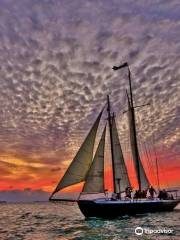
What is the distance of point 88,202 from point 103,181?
4.24 metres

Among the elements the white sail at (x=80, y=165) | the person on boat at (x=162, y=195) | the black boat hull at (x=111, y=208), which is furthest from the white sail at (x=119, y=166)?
Answer: the person on boat at (x=162, y=195)

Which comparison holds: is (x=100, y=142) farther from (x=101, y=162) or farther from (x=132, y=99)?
(x=132, y=99)

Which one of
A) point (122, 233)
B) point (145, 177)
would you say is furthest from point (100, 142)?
point (122, 233)

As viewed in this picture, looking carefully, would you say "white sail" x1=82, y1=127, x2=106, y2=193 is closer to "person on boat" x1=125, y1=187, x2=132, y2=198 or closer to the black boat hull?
the black boat hull

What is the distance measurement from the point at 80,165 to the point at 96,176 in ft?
10.7

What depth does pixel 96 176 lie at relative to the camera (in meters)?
45.7

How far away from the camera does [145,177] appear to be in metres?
55.8

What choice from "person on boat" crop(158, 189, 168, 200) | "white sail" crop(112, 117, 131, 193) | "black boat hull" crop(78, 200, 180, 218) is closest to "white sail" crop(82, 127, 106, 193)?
"black boat hull" crop(78, 200, 180, 218)

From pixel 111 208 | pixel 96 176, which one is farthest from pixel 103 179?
pixel 111 208

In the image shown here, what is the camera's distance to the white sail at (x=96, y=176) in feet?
147

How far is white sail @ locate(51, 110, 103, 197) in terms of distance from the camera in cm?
4262

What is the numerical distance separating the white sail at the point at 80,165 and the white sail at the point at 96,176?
3.18 ft

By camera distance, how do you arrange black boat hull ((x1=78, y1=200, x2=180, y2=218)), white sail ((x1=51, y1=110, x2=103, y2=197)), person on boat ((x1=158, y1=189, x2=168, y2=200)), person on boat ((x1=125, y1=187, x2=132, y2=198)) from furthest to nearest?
person on boat ((x1=158, y1=189, x2=168, y2=200))
person on boat ((x1=125, y1=187, x2=132, y2=198))
black boat hull ((x1=78, y1=200, x2=180, y2=218))
white sail ((x1=51, y1=110, x2=103, y2=197))

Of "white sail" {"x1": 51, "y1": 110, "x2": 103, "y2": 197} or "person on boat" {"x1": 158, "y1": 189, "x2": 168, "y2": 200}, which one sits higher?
"white sail" {"x1": 51, "y1": 110, "x2": 103, "y2": 197}
